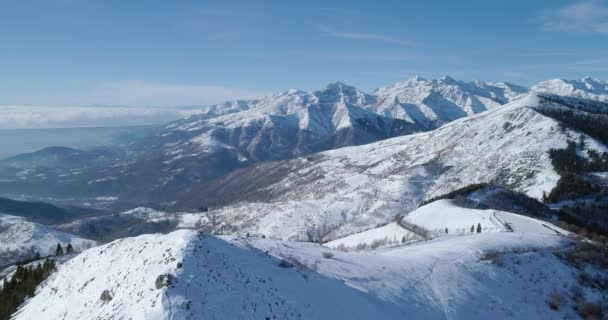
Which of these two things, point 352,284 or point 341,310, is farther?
point 352,284

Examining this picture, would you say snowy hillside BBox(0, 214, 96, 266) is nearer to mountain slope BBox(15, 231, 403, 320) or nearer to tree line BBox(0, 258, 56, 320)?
tree line BBox(0, 258, 56, 320)

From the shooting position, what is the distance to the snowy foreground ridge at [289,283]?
89.3 ft

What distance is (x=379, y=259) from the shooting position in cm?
4516

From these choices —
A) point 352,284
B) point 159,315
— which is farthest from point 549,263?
point 159,315

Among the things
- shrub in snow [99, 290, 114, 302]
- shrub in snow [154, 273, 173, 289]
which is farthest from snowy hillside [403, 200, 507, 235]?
shrub in snow [99, 290, 114, 302]

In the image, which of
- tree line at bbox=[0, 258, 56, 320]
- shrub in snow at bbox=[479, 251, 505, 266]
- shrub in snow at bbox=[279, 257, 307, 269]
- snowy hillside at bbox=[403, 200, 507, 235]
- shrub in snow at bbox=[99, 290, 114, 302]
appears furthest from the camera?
snowy hillside at bbox=[403, 200, 507, 235]

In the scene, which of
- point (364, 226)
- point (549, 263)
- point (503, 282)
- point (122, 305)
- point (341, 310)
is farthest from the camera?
point (364, 226)

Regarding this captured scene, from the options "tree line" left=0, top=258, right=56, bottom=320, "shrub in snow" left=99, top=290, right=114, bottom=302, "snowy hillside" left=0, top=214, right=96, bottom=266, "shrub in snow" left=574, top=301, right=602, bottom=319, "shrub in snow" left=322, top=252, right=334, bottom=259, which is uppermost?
"shrub in snow" left=99, top=290, right=114, bottom=302

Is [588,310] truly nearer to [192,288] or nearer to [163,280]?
[192,288]

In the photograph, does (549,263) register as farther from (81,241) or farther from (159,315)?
(81,241)

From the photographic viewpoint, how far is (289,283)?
3250 cm

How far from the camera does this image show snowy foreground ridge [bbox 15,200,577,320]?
27.2m

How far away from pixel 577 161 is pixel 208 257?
180 metres

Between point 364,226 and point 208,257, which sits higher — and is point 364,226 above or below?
below
